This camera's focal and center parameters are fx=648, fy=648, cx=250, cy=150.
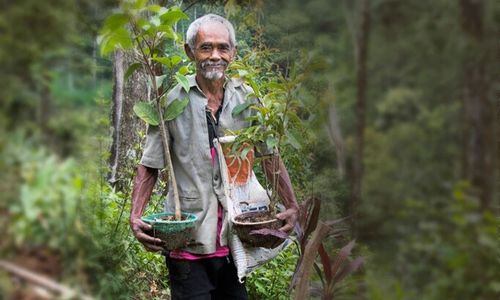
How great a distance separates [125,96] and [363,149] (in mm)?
4795

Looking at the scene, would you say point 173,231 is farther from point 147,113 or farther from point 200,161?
point 147,113

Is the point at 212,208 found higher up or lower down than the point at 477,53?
lower down

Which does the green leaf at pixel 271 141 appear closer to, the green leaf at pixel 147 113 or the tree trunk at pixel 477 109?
the green leaf at pixel 147 113

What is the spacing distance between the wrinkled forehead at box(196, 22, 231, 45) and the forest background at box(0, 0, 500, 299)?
50.0 inches

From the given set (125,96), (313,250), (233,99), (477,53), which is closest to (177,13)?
(233,99)

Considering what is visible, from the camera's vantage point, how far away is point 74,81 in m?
1.27

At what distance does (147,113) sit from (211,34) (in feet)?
1.56

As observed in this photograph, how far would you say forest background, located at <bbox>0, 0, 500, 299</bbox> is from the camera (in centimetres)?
115

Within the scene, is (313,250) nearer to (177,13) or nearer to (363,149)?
(177,13)

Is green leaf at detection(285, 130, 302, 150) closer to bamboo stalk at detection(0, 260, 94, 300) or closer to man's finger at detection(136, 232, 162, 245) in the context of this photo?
man's finger at detection(136, 232, 162, 245)

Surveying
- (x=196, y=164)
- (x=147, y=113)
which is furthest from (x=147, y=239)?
(x=147, y=113)

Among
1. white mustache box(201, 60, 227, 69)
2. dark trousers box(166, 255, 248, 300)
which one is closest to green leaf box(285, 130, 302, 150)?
white mustache box(201, 60, 227, 69)

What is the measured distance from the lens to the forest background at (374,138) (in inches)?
45.4

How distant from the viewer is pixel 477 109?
1439 mm
